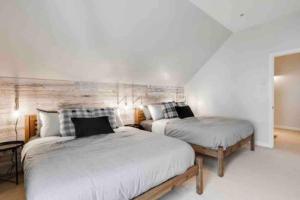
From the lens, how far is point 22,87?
2.56 meters

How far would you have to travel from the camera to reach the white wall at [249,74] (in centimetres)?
331

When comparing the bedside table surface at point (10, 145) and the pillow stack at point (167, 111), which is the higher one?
the pillow stack at point (167, 111)

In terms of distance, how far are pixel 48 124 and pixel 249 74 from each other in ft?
13.6

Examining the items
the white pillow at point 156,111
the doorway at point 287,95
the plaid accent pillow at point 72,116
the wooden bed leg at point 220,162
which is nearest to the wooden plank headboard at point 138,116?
the white pillow at point 156,111

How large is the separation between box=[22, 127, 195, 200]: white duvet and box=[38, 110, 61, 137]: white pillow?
0.37 m

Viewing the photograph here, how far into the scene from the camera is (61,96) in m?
2.93

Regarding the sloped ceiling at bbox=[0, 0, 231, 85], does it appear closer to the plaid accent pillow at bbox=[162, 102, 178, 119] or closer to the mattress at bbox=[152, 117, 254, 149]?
the plaid accent pillow at bbox=[162, 102, 178, 119]

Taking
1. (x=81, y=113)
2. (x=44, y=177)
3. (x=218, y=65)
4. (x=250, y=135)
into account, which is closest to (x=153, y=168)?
(x=44, y=177)

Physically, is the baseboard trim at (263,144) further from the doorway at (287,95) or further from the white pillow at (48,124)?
the white pillow at (48,124)

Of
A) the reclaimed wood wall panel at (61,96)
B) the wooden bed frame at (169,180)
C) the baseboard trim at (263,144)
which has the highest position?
the reclaimed wood wall panel at (61,96)

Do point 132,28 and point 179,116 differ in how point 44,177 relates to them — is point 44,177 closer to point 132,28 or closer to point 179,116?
point 132,28

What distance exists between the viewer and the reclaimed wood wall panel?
→ 242 cm

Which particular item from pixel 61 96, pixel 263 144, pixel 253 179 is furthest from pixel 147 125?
pixel 263 144

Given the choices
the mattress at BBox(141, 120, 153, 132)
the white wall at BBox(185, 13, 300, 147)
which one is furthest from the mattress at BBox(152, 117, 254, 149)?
the white wall at BBox(185, 13, 300, 147)
